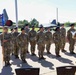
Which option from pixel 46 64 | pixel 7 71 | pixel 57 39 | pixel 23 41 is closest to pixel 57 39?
pixel 57 39

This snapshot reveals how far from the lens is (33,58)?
44.0ft

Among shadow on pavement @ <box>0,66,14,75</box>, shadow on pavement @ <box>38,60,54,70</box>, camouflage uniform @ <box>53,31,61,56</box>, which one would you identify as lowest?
shadow on pavement @ <box>38,60,54,70</box>

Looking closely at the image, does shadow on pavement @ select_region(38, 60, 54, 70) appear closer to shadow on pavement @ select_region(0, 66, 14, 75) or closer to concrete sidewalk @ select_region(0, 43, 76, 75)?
concrete sidewalk @ select_region(0, 43, 76, 75)

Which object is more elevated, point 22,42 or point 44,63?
point 22,42

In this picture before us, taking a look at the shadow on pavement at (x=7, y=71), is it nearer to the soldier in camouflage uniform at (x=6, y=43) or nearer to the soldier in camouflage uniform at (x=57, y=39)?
the soldier in camouflage uniform at (x=6, y=43)

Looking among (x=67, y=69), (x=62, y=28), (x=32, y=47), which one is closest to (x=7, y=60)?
(x=32, y=47)

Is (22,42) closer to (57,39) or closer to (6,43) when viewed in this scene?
(6,43)

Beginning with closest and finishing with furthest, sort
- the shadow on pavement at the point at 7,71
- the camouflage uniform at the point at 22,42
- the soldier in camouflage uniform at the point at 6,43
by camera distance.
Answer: the shadow on pavement at the point at 7,71 < the soldier in camouflage uniform at the point at 6,43 < the camouflage uniform at the point at 22,42

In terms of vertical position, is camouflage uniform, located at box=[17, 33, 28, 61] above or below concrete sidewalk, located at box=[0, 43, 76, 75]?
above

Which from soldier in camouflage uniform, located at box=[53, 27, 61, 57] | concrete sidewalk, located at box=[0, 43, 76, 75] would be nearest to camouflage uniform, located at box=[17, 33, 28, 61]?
concrete sidewalk, located at box=[0, 43, 76, 75]

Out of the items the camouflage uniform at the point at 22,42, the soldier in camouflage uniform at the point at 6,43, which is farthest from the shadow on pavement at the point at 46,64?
the soldier in camouflage uniform at the point at 6,43

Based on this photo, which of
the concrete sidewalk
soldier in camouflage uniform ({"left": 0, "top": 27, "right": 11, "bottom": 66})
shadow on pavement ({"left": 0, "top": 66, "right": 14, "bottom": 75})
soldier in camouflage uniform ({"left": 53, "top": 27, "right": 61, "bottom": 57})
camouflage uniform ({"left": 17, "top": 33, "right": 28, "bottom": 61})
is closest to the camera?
shadow on pavement ({"left": 0, "top": 66, "right": 14, "bottom": 75})

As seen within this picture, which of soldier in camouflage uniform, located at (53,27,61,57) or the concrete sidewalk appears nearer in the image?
the concrete sidewalk

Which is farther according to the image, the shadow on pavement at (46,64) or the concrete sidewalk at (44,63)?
the shadow on pavement at (46,64)
